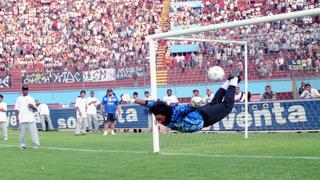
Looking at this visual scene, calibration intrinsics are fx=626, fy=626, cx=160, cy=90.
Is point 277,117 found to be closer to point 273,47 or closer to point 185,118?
point 273,47

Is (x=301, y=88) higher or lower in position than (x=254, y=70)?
lower

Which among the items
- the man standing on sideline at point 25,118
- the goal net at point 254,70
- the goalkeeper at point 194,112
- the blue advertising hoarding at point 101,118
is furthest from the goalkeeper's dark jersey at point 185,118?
the blue advertising hoarding at point 101,118

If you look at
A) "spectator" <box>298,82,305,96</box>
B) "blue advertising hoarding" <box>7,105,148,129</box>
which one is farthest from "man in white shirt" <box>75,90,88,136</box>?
"spectator" <box>298,82,305,96</box>

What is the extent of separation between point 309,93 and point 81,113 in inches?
401

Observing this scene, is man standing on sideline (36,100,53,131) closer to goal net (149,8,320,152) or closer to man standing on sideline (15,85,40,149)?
goal net (149,8,320,152)

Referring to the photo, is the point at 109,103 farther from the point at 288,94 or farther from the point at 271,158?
the point at 271,158

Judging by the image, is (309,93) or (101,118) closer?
(309,93)

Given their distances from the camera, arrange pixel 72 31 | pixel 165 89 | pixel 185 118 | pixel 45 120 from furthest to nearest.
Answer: pixel 72 31 → pixel 45 120 → pixel 165 89 → pixel 185 118

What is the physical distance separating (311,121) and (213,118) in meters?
11.4

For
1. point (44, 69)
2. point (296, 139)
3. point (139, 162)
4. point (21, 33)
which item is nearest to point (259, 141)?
point (296, 139)

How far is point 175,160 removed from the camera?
580 inches

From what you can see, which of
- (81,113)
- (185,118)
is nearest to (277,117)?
(81,113)

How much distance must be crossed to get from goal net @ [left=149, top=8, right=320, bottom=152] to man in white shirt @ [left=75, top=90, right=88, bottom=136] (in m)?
3.55

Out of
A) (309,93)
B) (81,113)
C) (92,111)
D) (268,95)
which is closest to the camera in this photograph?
(309,93)
